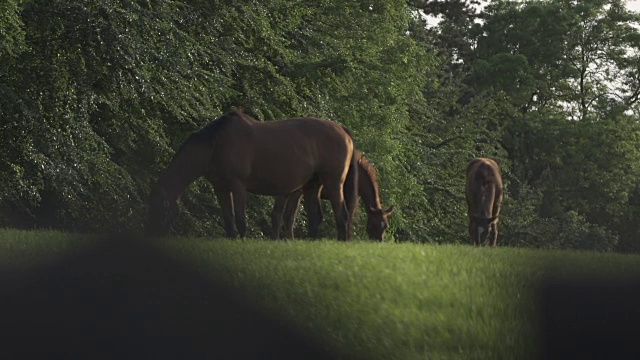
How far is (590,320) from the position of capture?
7.71m

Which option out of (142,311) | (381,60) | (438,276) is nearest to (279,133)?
(438,276)

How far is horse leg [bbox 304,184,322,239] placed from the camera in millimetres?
16781

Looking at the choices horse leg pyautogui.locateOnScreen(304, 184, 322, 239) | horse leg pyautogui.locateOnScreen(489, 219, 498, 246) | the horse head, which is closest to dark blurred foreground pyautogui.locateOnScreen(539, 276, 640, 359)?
horse leg pyautogui.locateOnScreen(304, 184, 322, 239)

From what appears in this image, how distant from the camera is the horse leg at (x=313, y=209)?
16.8m

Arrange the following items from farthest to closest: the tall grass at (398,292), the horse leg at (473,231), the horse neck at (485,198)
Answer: the horse neck at (485,198)
the horse leg at (473,231)
the tall grass at (398,292)

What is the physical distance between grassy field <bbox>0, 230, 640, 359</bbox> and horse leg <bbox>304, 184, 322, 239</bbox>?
506 centimetres

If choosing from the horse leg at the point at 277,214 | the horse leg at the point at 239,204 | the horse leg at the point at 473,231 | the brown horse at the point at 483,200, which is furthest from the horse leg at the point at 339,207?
the horse leg at the point at 473,231

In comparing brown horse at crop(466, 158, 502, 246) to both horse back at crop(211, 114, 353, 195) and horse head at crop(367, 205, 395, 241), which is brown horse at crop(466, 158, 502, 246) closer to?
horse head at crop(367, 205, 395, 241)

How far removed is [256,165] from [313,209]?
2018mm

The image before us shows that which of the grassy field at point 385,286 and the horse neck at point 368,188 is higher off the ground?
the grassy field at point 385,286

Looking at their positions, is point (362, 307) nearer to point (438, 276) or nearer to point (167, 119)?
point (438, 276)

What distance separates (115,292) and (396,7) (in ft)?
97.0

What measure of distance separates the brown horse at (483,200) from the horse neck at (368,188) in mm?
4080

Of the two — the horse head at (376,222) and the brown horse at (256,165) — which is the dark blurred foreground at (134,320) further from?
the horse head at (376,222)
